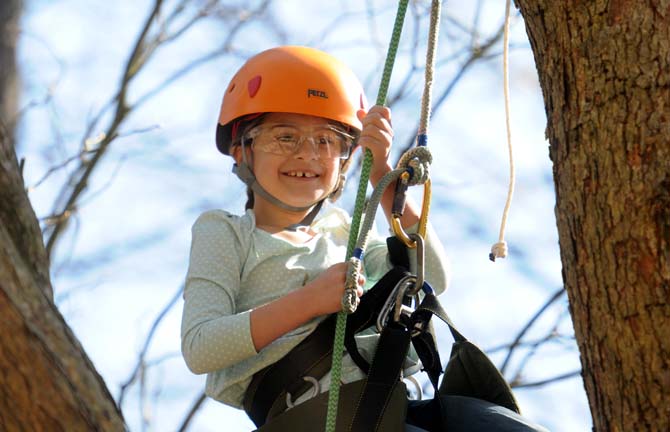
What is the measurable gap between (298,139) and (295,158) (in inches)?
2.7

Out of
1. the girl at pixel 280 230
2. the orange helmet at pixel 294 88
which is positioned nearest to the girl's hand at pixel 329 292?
the girl at pixel 280 230

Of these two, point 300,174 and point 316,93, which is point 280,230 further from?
point 316,93

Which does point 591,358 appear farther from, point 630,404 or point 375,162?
point 375,162

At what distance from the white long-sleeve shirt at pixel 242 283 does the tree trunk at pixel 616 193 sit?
0.92 m

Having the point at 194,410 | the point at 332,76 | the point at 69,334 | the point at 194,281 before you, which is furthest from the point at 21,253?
the point at 194,410

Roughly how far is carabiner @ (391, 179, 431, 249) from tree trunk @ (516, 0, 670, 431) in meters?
0.66

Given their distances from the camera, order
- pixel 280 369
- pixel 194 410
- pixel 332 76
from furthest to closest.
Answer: pixel 194 410, pixel 332 76, pixel 280 369

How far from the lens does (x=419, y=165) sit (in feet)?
9.18

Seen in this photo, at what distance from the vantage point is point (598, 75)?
212cm

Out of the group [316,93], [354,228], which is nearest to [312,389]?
[354,228]

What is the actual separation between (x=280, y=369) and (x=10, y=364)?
3.33 feet

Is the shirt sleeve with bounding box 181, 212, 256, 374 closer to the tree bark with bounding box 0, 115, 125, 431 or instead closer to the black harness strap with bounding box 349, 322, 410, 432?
the black harness strap with bounding box 349, 322, 410, 432

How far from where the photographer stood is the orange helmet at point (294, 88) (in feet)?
10.8

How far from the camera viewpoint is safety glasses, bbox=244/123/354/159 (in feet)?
10.7
